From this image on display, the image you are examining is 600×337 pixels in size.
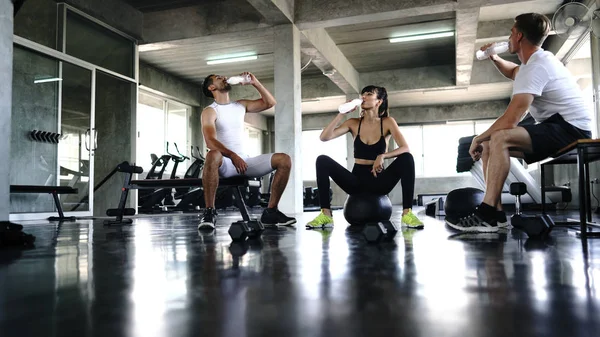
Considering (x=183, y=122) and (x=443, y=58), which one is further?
(x=183, y=122)

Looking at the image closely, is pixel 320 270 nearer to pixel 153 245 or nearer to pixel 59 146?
pixel 153 245

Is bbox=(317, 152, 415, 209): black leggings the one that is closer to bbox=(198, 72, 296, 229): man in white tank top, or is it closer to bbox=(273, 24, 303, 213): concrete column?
bbox=(198, 72, 296, 229): man in white tank top

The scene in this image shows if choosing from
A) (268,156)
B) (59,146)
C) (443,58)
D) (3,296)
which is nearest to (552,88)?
(268,156)

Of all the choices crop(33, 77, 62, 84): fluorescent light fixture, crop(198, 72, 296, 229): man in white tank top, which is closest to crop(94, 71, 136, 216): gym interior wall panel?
crop(33, 77, 62, 84): fluorescent light fixture

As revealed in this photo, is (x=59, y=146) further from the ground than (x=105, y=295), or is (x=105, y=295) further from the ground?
(x=59, y=146)

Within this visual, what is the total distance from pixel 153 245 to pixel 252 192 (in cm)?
777

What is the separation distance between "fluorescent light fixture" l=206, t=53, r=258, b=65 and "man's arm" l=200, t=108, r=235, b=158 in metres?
7.08

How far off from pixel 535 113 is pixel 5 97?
9.66 feet

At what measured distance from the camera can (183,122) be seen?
13.0 metres

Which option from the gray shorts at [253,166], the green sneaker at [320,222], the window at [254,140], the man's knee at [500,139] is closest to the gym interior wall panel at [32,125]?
the gray shorts at [253,166]

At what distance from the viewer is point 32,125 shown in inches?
248

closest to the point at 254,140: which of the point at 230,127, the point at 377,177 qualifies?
the point at 230,127

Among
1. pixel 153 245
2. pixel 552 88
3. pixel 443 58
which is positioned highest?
pixel 443 58

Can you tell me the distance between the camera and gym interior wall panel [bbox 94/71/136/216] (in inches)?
327
